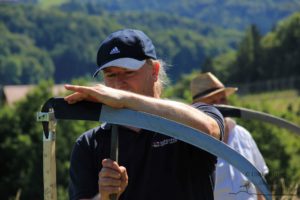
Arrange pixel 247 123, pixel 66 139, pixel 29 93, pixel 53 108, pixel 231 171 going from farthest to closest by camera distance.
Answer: pixel 29 93, pixel 66 139, pixel 247 123, pixel 231 171, pixel 53 108

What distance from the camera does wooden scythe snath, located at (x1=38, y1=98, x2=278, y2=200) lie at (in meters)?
2.38

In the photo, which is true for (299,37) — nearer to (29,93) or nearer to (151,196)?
(29,93)

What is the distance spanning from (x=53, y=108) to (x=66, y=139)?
118 feet

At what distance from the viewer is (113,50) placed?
10.1ft

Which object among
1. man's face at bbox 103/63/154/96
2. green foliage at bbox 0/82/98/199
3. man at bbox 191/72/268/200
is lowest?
green foliage at bbox 0/82/98/199

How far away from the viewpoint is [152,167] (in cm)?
297

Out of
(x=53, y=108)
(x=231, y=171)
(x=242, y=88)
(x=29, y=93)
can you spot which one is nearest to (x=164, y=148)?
(x=53, y=108)

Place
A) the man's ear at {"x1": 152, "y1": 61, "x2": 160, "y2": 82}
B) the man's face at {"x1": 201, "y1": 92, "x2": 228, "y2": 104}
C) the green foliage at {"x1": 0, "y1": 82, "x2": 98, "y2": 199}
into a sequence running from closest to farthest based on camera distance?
the man's ear at {"x1": 152, "y1": 61, "x2": 160, "y2": 82}
the man's face at {"x1": 201, "y1": 92, "x2": 228, "y2": 104}
the green foliage at {"x1": 0, "y1": 82, "x2": 98, "y2": 199}

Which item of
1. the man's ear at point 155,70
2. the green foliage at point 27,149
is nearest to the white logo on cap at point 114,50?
the man's ear at point 155,70

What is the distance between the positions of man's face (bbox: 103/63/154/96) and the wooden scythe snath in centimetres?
58

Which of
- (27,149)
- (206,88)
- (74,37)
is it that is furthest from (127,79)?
(74,37)

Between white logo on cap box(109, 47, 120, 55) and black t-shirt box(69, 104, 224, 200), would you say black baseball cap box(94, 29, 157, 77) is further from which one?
black t-shirt box(69, 104, 224, 200)

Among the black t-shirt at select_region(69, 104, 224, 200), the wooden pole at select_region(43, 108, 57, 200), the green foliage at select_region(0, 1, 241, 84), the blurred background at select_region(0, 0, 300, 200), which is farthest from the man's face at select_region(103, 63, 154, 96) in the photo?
the green foliage at select_region(0, 1, 241, 84)

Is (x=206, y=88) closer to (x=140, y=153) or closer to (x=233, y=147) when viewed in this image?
(x=233, y=147)
